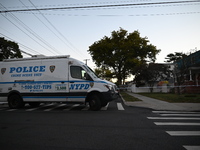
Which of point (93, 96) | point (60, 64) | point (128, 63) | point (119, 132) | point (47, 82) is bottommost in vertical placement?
point (119, 132)

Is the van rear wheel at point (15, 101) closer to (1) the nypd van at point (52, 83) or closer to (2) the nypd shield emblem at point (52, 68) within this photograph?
(1) the nypd van at point (52, 83)

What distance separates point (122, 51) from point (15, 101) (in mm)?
25947

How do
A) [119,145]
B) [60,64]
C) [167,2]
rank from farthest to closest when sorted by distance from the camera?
[167,2] → [60,64] → [119,145]

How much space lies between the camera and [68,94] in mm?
8414

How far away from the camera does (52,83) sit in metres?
8.69

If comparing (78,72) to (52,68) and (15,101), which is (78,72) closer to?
(52,68)

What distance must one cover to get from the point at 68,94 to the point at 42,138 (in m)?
4.74

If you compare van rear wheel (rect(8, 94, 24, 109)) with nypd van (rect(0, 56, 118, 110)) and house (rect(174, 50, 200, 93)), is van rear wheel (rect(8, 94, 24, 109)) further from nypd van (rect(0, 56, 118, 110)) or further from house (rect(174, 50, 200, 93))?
house (rect(174, 50, 200, 93))

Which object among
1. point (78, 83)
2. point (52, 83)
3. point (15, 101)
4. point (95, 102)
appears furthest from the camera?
point (15, 101)

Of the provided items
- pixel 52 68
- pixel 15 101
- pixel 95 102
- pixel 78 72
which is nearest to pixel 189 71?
pixel 95 102

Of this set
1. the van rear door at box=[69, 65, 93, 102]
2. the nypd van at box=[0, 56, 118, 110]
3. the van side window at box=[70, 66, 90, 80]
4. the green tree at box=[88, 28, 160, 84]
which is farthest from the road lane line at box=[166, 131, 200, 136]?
the green tree at box=[88, 28, 160, 84]

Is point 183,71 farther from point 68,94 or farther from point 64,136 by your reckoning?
point 64,136

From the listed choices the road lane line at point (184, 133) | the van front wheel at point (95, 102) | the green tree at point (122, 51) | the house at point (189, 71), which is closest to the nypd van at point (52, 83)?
the van front wheel at point (95, 102)

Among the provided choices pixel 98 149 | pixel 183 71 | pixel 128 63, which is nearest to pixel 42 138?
pixel 98 149
